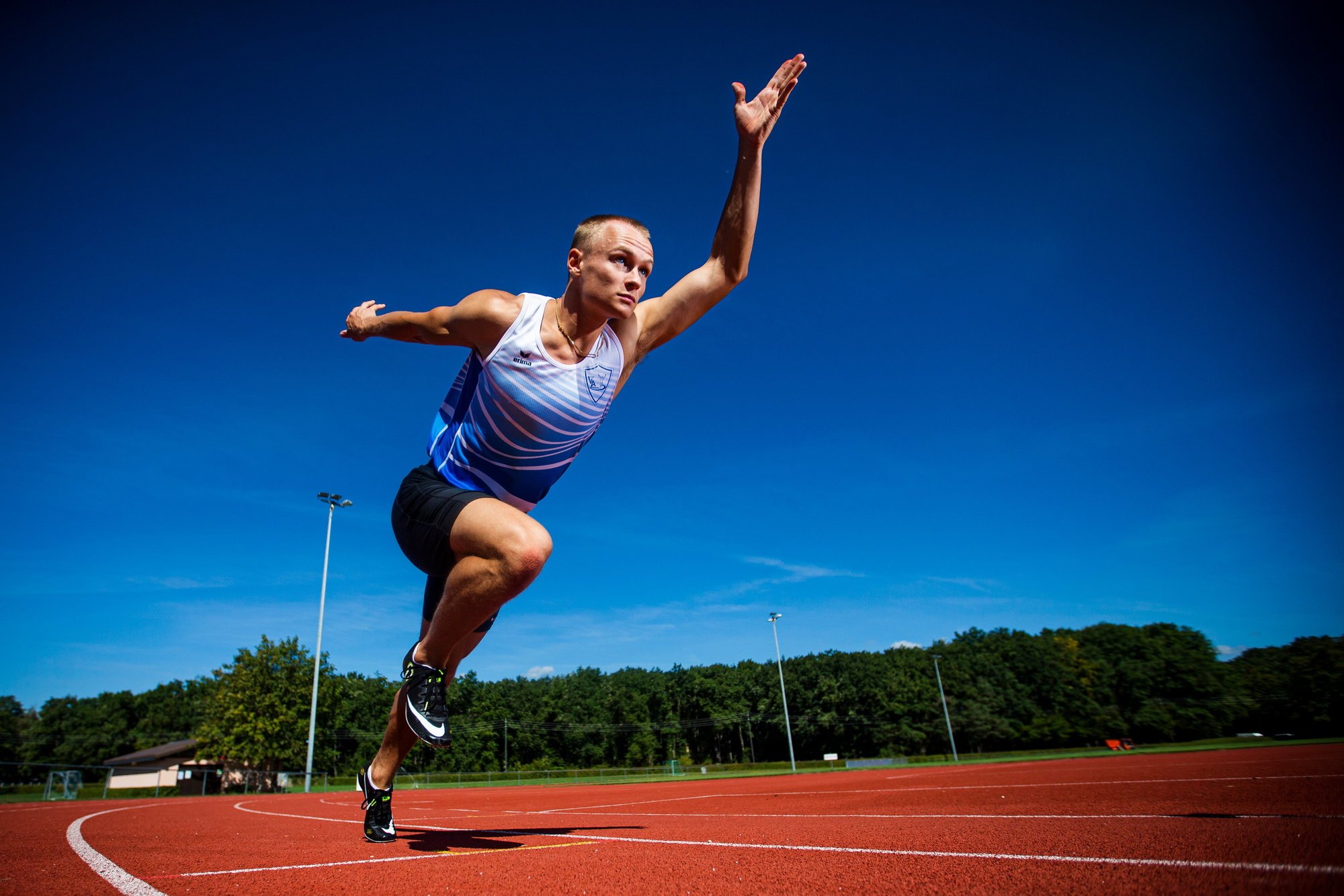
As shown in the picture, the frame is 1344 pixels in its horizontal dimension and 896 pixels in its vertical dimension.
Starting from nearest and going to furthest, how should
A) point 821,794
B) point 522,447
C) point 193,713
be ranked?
1. point 522,447
2. point 821,794
3. point 193,713

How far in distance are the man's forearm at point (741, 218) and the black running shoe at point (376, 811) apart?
10.5 ft

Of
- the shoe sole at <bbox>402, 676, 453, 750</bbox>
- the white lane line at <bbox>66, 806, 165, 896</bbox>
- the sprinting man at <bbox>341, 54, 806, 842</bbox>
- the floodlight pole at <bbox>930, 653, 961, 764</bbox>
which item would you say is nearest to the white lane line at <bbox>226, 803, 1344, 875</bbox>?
the white lane line at <bbox>66, 806, 165, 896</bbox>

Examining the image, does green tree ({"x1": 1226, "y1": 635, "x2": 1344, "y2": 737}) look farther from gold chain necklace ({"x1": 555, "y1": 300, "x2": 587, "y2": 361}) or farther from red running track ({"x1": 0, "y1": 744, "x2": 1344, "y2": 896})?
gold chain necklace ({"x1": 555, "y1": 300, "x2": 587, "y2": 361})

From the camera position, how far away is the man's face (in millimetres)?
3262

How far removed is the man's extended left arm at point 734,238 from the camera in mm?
3551

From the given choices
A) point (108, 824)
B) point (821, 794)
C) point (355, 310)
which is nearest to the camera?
point (355, 310)

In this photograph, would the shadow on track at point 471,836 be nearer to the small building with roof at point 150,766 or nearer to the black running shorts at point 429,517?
the black running shorts at point 429,517

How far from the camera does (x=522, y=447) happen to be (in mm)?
3273

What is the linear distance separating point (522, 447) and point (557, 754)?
77.7 m

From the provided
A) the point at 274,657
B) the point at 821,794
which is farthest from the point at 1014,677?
the point at 821,794

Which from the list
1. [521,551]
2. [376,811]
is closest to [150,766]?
[376,811]

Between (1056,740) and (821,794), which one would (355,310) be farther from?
(1056,740)

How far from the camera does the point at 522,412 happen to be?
316cm

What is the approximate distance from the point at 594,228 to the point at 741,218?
2.50ft
